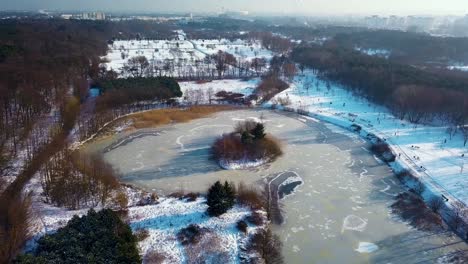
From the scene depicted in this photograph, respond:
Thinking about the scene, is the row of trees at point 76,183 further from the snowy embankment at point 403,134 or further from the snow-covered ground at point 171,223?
the snowy embankment at point 403,134

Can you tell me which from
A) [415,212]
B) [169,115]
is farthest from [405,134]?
[169,115]

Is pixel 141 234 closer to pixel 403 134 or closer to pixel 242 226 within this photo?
pixel 242 226

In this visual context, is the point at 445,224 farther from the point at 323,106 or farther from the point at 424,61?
the point at 424,61

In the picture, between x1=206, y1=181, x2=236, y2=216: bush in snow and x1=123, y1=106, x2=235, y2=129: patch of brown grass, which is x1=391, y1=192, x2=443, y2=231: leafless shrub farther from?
x1=123, y1=106, x2=235, y2=129: patch of brown grass

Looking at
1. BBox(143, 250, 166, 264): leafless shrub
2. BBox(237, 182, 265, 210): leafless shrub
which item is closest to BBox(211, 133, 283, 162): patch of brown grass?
BBox(237, 182, 265, 210): leafless shrub

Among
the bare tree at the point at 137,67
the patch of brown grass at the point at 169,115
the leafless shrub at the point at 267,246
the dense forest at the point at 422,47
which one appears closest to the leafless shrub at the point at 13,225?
the leafless shrub at the point at 267,246

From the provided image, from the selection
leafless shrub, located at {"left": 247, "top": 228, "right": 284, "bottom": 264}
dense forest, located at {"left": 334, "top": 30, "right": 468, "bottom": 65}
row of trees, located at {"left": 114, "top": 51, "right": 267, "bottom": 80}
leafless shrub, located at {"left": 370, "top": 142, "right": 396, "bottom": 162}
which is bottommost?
leafless shrub, located at {"left": 247, "top": 228, "right": 284, "bottom": 264}
